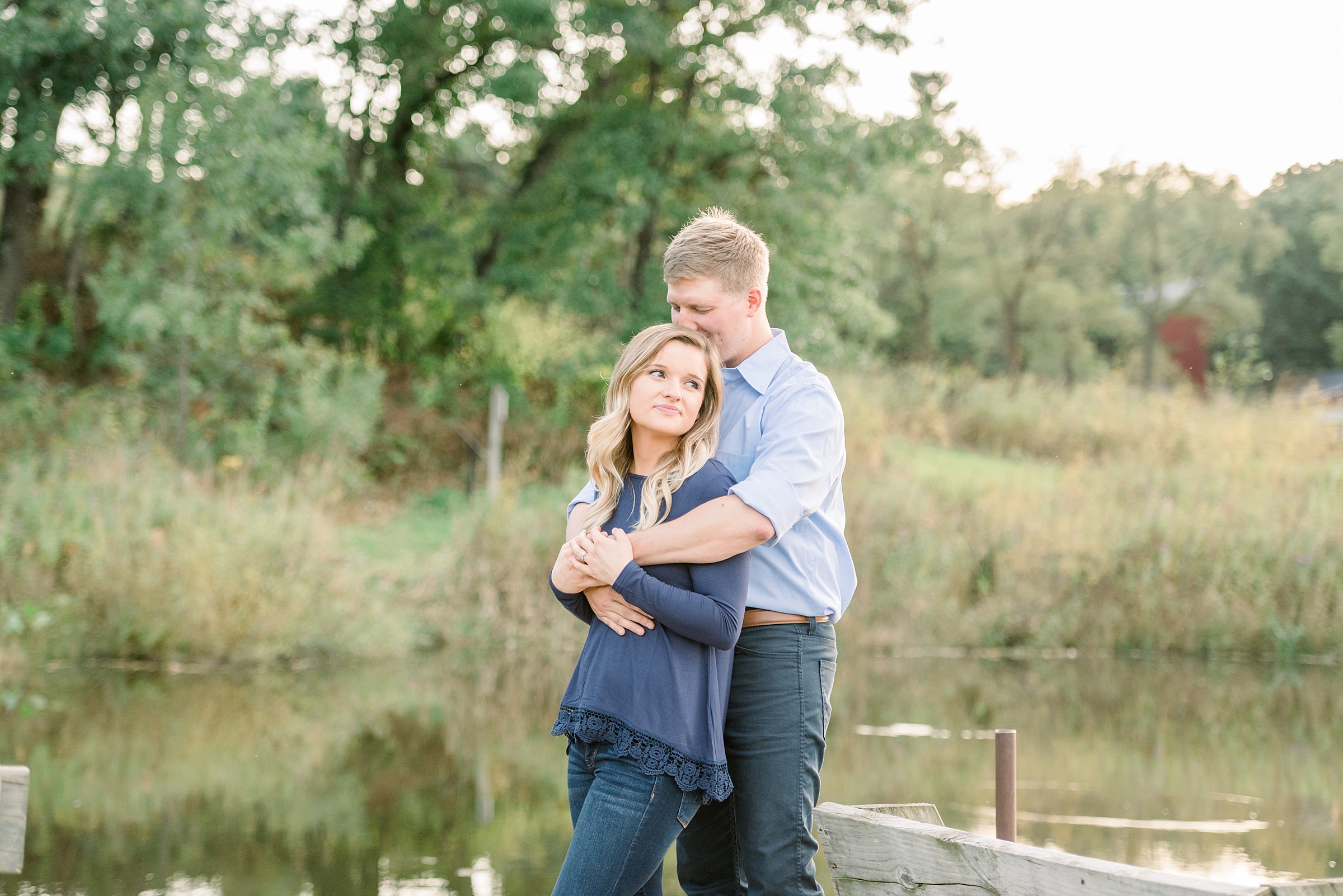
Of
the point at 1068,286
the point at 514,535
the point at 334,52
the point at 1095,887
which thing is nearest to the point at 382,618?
the point at 514,535

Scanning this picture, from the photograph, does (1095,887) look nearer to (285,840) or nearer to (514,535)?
(285,840)

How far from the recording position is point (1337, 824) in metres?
6.30

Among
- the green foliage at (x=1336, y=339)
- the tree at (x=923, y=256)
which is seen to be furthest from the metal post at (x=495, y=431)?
the green foliage at (x=1336, y=339)

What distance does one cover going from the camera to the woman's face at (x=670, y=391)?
8.14ft

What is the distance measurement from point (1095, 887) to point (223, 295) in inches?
523

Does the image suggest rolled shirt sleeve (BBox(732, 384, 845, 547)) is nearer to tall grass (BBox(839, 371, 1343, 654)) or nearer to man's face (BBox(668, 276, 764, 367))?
man's face (BBox(668, 276, 764, 367))

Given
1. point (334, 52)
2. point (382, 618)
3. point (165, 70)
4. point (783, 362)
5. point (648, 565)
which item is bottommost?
point (382, 618)

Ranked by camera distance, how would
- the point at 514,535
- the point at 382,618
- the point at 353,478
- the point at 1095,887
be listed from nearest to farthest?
the point at 1095,887, the point at 382,618, the point at 514,535, the point at 353,478

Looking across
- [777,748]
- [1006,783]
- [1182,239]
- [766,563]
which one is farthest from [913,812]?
[1182,239]

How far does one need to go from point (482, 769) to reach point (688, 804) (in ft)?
16.1

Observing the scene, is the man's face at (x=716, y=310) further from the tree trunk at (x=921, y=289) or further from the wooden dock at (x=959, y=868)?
the tree trunk at (x=921, y=289)

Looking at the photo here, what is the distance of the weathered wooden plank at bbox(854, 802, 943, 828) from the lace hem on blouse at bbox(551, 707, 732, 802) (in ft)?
1.05

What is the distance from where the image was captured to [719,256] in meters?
2.67

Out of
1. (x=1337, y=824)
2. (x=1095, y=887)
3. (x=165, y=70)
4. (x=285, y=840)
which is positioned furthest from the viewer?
(x=165, y=70)
